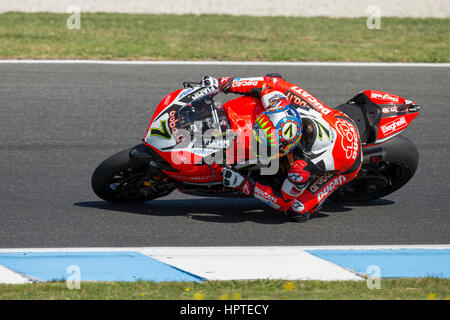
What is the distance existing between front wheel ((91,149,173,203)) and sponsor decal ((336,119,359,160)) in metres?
1.61

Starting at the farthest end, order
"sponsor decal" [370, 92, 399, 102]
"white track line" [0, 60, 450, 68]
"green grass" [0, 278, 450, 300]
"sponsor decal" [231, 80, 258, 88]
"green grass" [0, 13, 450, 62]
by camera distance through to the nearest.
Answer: "green grass" [0, 13, 450, 62] → "white track line" [0, 60, 450, 68] → "sponsor decal" [370, 92, 399, 102] → "sponsor decal" [231, 80, 258, 88] → "green grass" [0, 278, 450, 300]

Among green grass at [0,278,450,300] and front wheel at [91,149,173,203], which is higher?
front wheel at [91,149,173,203]

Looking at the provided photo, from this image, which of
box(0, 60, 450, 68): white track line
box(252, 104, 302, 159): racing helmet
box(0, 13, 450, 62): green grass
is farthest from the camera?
box(0, 13, 450, 62): green grass

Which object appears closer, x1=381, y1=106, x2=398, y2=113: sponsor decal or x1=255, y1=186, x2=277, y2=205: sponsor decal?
x1=255, y1=186, x2=277, y2=205: sponsor decal

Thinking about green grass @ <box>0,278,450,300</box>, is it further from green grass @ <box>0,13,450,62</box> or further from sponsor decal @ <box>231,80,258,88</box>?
green grass @ <box>0,13,450,62</box>

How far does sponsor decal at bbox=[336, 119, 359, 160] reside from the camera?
6387 mm

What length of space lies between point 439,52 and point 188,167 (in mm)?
8179

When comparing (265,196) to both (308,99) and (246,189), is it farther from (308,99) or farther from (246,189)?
(308,99)

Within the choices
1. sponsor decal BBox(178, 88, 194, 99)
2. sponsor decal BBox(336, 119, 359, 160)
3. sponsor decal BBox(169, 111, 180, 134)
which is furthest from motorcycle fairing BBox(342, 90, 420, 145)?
sponsor decal BBox(169, 111, 180, 134)

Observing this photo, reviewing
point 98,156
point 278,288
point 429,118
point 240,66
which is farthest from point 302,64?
point 278,288

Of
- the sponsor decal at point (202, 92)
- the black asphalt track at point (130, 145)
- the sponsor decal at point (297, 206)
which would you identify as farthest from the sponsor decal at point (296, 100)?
the black asphalt track at point (130, 145)

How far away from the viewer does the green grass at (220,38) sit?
12.2 metres

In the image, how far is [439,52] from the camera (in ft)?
42.7

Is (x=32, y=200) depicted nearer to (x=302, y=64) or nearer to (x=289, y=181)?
(x=289, y=181)
